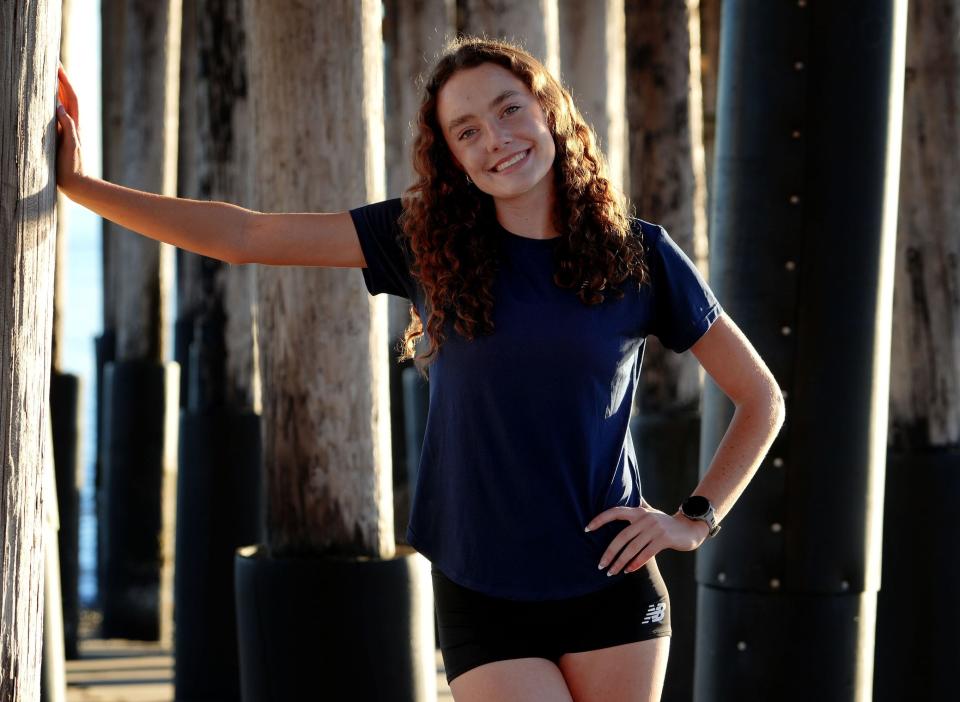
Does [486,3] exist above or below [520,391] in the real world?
above

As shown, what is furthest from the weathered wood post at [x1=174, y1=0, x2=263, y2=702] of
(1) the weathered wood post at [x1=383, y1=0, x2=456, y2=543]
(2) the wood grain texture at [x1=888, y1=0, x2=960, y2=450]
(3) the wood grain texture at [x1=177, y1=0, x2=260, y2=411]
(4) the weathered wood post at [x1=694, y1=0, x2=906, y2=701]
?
(4) the weathered wood post at [x1=694, y1=0, x2=906, y2=701]

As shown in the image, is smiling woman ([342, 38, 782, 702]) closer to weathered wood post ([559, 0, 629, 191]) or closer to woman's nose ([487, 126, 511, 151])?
woman's nose ([487, 126, 511, 151])

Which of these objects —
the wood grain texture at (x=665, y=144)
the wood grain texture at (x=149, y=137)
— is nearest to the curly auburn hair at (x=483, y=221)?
the wood grain texture at (x=665, y=144)

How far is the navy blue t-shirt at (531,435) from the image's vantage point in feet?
8.66

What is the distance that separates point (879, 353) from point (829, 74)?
0.74 m

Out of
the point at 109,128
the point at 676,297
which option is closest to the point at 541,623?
the point at 676,297

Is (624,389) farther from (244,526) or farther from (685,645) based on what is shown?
(244,526)

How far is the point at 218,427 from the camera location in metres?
7.83

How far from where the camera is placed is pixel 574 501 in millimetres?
2662

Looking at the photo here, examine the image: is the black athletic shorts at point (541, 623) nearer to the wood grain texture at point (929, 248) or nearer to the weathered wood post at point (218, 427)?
the wood grain texture at point (929, 248)

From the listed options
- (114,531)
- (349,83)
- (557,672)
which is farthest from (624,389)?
(114,531)

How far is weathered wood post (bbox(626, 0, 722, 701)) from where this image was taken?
6.86 meters

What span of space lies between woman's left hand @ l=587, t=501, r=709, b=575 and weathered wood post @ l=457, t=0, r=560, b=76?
414cm

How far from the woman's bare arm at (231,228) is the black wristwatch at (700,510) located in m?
0.76
